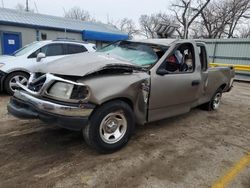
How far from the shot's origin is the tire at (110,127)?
3.36 metres

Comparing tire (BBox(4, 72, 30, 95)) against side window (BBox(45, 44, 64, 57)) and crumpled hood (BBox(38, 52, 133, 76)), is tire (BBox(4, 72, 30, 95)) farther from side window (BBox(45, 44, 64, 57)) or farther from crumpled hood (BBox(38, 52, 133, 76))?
crumpled hood (BBox(38, 52, 133, 76))

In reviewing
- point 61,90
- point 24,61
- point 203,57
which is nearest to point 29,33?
point 24,61

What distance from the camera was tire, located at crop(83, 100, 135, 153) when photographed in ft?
11.0

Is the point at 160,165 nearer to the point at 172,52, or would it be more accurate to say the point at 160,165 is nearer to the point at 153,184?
the point at 153,184

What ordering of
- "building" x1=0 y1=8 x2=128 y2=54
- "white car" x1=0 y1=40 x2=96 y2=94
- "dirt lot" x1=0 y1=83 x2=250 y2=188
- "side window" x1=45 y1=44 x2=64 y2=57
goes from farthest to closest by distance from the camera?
1. "building" x1=0 y1=8 x2=128 y2=54
2. "side window" x1=45 y1=44 x2=64 y2=57
3. "white car" x1=0 y1=40 x2=96 y2=94
4. "dirt lot" x1=0 y1=83 x2=250 y2=188

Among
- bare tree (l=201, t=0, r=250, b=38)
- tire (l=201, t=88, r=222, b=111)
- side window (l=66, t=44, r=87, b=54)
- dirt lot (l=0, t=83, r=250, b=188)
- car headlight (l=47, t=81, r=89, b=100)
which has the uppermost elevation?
bare tree (l=201, t=0, r=250, b=38)

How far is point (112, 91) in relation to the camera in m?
3.40

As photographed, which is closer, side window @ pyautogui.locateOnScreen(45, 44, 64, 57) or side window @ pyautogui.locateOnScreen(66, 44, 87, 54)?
side window @ pyautogui.locateOnScreen(45, 44, 64, 57)

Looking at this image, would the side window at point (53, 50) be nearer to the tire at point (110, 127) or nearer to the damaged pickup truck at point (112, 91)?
the damaged pickup truck at point (112, 91)

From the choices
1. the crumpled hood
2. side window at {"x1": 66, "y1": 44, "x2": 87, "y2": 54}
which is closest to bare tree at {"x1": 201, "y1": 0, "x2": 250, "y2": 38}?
side window at {"x1": 66, "y1": 44, "x2": 87, "y2": 54}

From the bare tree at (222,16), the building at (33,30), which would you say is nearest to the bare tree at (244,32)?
the bare tree at (222,16)

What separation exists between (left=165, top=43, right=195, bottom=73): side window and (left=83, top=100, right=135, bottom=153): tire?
159 centimetres

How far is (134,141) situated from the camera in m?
4.23

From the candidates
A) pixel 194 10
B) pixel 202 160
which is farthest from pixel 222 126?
pixel 194 10
